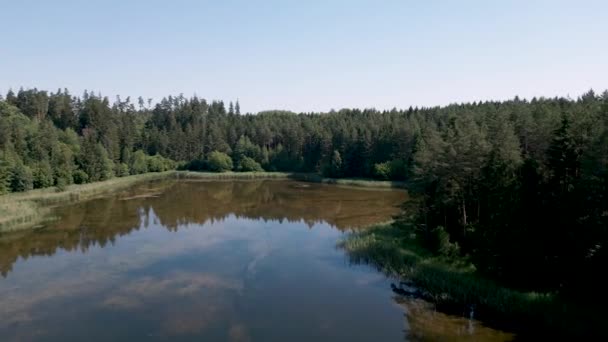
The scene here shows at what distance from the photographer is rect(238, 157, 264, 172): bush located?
318 feet

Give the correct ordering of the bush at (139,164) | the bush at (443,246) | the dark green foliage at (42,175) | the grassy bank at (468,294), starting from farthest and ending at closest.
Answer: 1. the bush at (139,164)
2. the dark green foliage at (42,175)
3. the bush at (443,246)
4. the grassy bank at (468,294)

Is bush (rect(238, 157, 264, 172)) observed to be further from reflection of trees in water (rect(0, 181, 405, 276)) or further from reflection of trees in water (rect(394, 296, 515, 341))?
reflection of trees in water (rect(394, 296, 515, 341))

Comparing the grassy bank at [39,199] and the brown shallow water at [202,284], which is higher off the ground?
the grassy bank at [39,199]

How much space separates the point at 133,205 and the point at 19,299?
3157 cm

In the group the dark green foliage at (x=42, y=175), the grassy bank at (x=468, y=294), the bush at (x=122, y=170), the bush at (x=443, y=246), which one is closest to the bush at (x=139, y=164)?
the bush at (x=122, y=170)

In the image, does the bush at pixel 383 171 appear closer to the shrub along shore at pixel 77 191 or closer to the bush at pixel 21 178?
the shrub along shore at pixel 77 191

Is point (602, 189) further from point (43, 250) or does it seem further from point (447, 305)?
point (43, 250)

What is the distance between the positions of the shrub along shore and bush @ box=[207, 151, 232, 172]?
7.94ft

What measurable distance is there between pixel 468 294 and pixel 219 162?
256 feet

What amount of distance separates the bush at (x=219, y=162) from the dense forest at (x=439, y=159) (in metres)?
0.26

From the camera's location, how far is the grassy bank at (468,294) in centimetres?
1903

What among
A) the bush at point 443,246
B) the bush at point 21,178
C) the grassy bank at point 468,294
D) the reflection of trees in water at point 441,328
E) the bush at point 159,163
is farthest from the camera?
the bush at point 159,163

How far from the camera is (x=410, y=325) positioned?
2072cm

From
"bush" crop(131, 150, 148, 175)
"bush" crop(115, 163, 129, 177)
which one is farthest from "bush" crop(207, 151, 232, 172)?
"bush" crop(115, 163, 129, 177)
